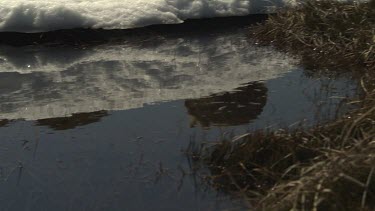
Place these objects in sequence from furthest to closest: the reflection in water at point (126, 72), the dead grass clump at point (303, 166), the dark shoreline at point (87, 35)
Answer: the dark shoreline at point (87, 35) → the reflection in water at point (126, 72) → the dead grass clump at point (303, 166)

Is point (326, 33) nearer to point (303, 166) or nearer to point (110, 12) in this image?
point (110, 12)

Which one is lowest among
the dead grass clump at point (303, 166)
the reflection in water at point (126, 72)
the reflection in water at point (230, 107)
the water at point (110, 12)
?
the dead grass clump at point (303, 166)

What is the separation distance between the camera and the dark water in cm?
388

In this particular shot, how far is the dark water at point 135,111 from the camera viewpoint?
153 inches

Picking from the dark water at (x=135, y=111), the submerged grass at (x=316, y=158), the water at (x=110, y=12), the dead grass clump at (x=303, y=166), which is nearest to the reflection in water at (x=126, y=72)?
the dark water at (x=135, y=111)

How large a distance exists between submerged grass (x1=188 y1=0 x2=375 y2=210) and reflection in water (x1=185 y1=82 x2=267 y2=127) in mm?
663

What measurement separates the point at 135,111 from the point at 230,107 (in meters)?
0.69

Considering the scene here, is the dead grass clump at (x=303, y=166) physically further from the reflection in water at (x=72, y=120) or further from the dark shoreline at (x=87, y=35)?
the dark shoreline at (x=87, y=35)

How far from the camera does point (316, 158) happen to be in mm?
3447

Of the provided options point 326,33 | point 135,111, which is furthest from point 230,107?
point 326,33

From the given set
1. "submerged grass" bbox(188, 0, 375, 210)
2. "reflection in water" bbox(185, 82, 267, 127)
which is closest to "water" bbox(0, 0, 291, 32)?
"submerged grass" bbox(188, 0, 375, 210)

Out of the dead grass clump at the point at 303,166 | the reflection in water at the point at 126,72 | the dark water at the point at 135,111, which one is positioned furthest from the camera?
the reflection in water at the point at 126,72

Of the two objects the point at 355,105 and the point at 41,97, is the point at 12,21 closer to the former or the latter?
the point at 41,97

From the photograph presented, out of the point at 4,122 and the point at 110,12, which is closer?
the point at 4,122
